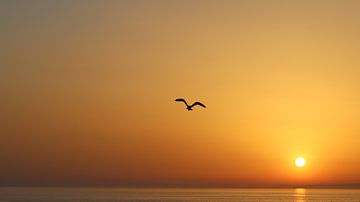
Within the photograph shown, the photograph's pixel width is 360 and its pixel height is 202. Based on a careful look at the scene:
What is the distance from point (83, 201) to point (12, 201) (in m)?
17.6

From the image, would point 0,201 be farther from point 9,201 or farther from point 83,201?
point 83,201

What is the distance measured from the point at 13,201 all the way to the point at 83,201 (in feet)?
56.7

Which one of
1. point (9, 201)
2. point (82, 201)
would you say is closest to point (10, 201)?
point (9, 201)

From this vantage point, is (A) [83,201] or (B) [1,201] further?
(A) [83,201]

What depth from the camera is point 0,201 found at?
132 metres

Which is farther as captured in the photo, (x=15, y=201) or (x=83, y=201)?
(x=83, y=201)

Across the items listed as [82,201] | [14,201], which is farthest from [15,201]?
[82,201]

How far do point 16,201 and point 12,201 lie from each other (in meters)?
0.90

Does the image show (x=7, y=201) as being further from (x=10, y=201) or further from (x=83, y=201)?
(x=83, y=201)

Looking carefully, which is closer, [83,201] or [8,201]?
[8,201]

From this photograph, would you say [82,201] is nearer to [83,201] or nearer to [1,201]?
[83,201]

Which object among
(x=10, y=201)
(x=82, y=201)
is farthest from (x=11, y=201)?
(x=82, y=201)

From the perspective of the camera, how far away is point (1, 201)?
13188 cm

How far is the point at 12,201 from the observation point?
134 m
